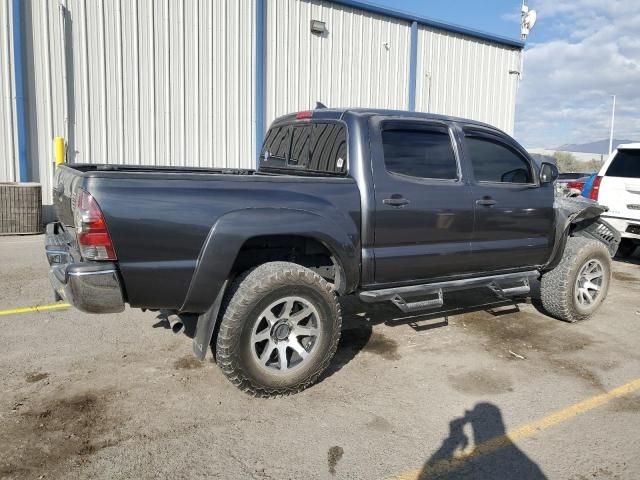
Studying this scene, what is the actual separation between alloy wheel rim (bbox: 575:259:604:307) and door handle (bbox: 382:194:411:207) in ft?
8.43

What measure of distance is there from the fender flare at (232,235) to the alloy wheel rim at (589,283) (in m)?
3.27

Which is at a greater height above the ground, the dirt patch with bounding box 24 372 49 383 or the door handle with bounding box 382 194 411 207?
the door handle with bounding box 382 194 411 207

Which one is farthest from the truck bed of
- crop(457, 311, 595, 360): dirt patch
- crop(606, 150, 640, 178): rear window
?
crop(606, 150, 640, 178): rear window

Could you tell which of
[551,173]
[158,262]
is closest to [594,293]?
[551,173]

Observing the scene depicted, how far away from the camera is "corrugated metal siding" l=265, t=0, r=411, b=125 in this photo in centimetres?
1315

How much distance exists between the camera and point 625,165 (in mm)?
8141

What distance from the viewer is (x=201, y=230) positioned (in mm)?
3215

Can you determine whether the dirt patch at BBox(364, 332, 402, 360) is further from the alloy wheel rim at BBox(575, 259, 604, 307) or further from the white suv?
the white suv

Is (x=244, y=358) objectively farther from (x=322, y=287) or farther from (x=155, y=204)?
(x=155, y=204)

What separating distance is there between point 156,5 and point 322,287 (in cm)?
1013

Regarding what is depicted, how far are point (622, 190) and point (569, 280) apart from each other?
3.46 metres

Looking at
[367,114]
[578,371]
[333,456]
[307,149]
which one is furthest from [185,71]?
[333,456]

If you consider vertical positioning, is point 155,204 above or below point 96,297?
above

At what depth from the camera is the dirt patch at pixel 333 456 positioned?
2820 mm
